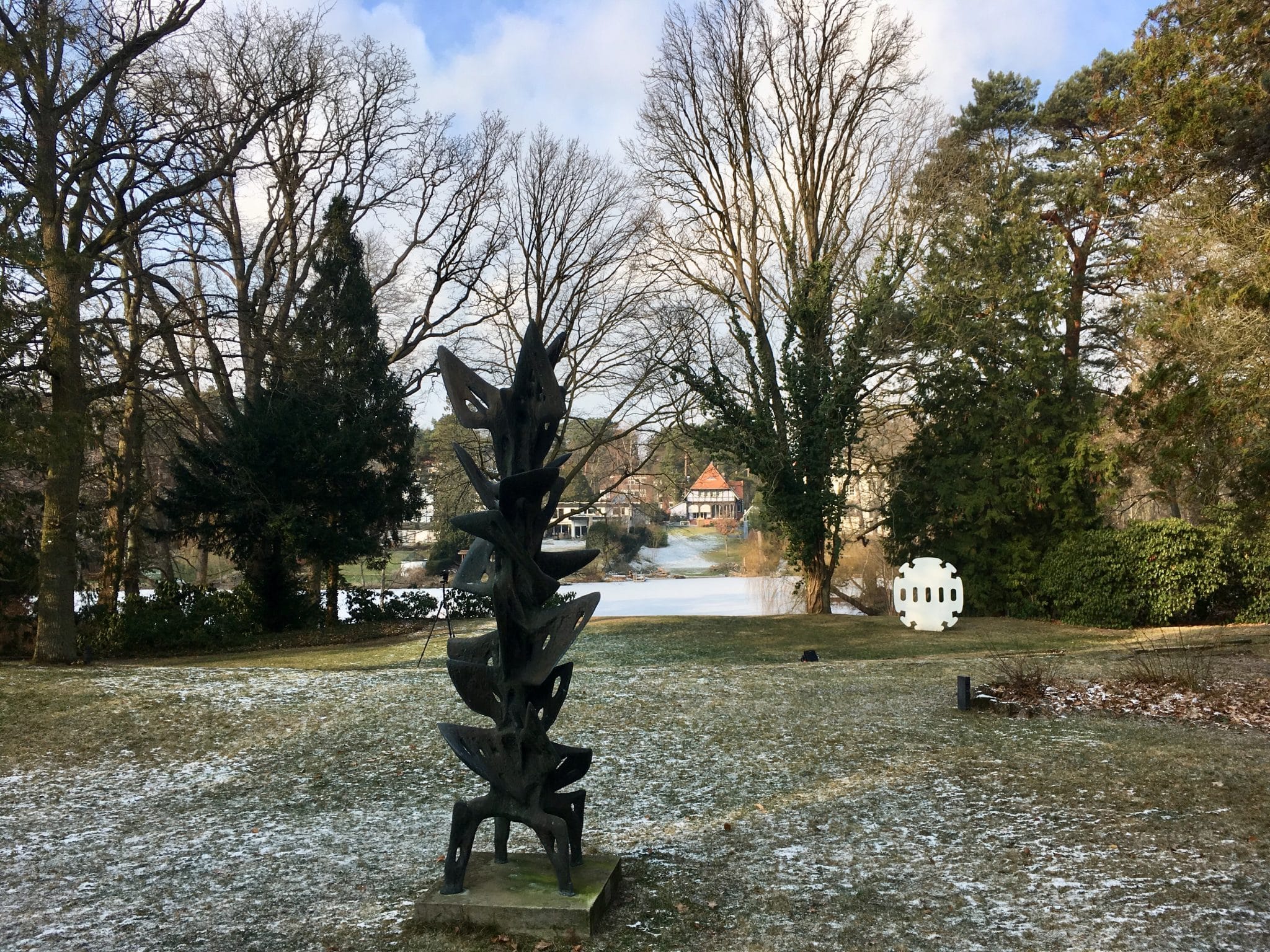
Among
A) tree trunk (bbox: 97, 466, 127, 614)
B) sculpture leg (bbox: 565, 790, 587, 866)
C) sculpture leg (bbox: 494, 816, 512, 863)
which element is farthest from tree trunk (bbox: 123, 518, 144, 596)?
sculpture leg (bbox: 565, 790, 587, 866)

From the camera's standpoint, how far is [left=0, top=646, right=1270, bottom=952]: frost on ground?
4168 millimetres

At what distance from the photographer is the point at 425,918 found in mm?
4113

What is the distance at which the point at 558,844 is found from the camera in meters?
4.18

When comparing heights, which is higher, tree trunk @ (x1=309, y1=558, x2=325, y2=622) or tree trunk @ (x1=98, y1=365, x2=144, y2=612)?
tree trunk @ (x1=98, y1=365, x2=144, y2=612)

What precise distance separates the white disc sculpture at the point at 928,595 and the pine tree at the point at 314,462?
11.7 metres

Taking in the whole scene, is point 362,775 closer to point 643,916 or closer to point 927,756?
point 643,916

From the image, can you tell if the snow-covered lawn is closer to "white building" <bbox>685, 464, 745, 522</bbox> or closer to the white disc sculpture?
"white building" <bbox>685, 464, 745, 522</bbox>

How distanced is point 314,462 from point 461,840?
16.2 metres

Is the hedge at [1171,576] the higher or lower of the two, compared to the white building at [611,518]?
lower

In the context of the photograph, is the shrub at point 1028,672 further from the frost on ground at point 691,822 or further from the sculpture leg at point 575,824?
the sculpture leg at point 575,824

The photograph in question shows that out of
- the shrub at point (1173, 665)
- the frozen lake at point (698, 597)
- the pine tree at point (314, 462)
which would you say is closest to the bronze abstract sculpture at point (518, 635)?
the shrub at point (1173, 665)

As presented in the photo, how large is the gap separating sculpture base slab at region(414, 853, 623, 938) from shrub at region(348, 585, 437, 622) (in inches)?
699

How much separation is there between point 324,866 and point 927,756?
4799mm

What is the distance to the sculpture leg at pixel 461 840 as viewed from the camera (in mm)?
4176
